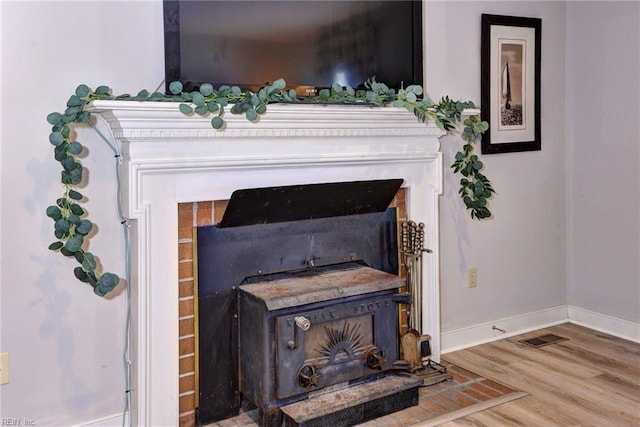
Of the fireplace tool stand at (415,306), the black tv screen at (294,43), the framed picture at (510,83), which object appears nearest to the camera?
the black tv screen at (294,43)

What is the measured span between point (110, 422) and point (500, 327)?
2059 millimetres

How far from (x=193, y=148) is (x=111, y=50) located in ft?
1.50

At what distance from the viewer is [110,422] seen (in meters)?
2.29

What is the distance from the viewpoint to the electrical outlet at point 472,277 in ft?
10.5

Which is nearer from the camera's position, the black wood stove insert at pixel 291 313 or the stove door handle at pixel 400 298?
the black wood stove insert at pixel 291 313

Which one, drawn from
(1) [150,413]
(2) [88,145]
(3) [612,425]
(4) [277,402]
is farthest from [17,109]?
(3) [612,425]

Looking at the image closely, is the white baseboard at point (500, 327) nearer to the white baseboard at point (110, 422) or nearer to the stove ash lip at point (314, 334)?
the stove ash lip at point (314, 334)

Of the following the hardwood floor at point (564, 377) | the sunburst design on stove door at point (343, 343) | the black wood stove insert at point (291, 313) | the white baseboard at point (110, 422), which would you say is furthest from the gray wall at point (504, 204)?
the white baseboard at point (110, 422)

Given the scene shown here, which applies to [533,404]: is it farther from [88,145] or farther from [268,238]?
[88,145]

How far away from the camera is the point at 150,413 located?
2.19 metres

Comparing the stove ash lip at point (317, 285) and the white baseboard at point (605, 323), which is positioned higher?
the stove ash lip at point (317, 285)

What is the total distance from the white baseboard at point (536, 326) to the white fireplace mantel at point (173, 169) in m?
1.22

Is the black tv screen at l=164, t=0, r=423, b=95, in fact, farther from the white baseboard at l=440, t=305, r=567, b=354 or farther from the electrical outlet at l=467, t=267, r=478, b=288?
the white baseboard at l=440, t=305, r=567, b=354

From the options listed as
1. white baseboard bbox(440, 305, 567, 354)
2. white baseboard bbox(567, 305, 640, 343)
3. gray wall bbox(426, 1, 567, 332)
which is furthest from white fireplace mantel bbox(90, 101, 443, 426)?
white baseboard bbox(567, 305, 640, 343)
